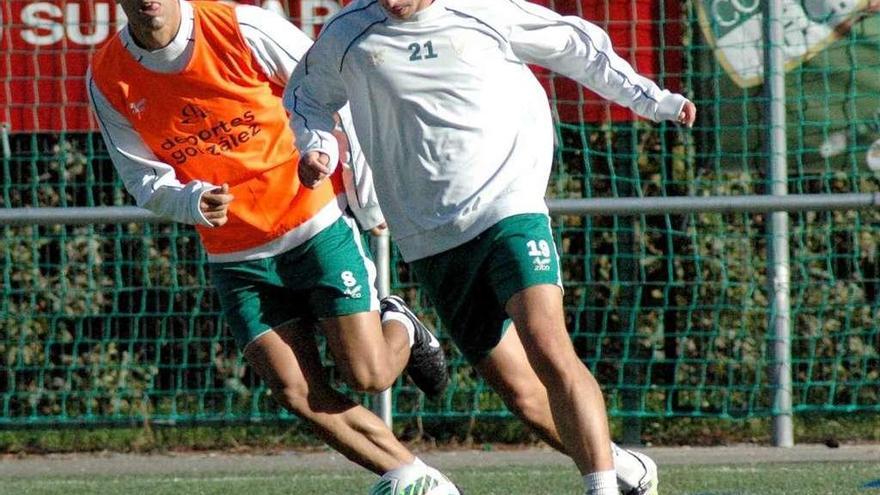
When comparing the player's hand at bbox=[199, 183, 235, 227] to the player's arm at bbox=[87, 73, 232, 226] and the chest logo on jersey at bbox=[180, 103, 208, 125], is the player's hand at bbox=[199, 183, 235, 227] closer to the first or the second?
the player's arm at bbox=[87, 73, 232, 226]

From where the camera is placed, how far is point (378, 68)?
519 cm

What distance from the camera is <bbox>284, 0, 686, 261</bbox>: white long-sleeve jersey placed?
5.13 meters

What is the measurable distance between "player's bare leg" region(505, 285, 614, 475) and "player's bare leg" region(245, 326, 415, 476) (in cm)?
102

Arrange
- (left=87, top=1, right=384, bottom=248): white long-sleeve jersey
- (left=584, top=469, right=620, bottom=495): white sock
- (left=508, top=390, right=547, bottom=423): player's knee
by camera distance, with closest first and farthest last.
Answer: (left=584, top=469, right=620, bottom=495): white sock, (left=508, top=390, right=547, bottom=423): player's knee, (left=87, top=1, right=384, bottom=248): white long-sleeve jersey

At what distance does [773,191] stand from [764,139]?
256 millimetres

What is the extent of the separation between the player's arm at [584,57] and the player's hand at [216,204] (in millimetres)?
1017

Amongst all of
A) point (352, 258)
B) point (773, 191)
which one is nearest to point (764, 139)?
point (773, 191)

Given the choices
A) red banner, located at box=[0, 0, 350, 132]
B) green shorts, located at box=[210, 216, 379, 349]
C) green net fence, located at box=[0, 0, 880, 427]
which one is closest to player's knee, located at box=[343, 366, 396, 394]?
green shorts, located at box=[210, 216, 379, 349]

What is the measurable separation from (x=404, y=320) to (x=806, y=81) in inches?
118

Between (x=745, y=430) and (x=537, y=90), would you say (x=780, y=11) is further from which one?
(x=537, y=90)

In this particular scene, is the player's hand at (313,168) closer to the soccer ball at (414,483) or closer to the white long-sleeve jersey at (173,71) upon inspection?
the white long-sleeve jersey at (173,71)

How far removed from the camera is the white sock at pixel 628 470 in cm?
539

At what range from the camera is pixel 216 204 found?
5414mm

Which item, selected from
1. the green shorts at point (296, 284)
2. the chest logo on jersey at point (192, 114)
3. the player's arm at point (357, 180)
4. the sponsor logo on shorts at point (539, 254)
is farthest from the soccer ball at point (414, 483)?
the chest logo on jersey at point (192, 114)
